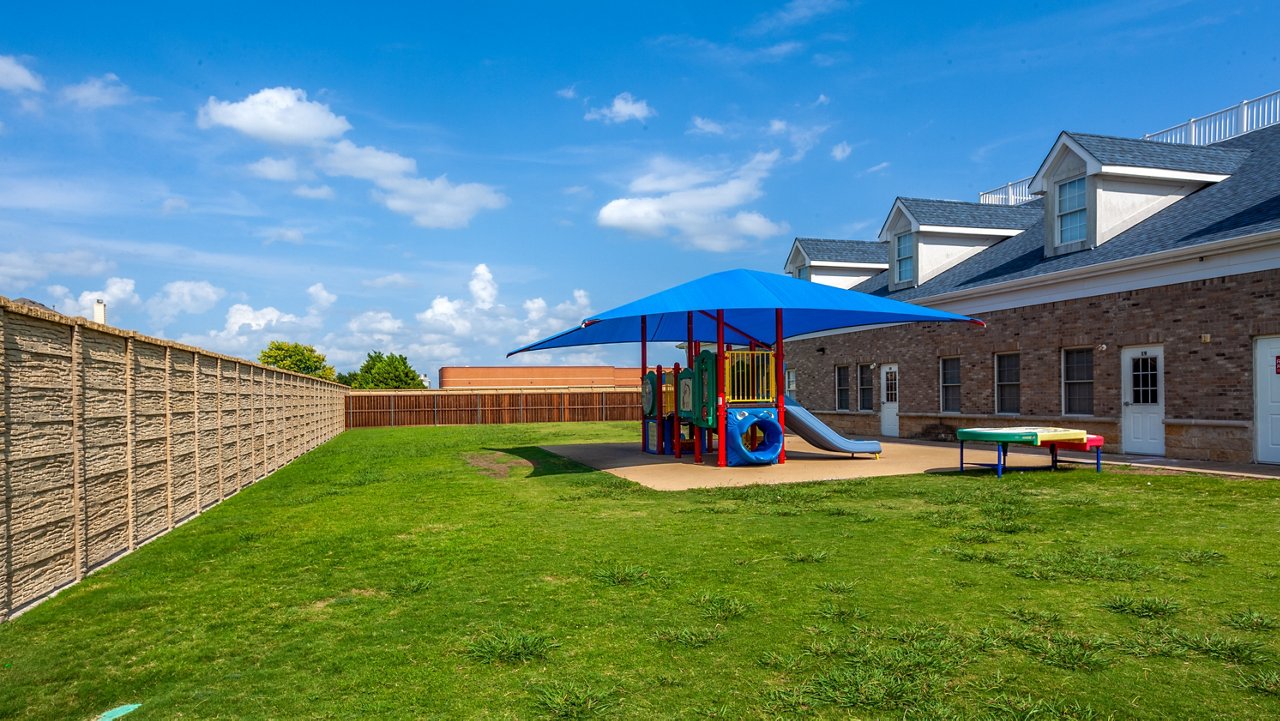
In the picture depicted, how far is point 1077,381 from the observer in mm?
16469

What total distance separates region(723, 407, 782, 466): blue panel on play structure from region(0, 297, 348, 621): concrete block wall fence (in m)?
8.09

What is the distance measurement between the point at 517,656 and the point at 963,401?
1738 cm

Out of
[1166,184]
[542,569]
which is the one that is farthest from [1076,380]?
[542,569]

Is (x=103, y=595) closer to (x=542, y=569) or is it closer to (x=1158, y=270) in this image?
(x=542, y=569)

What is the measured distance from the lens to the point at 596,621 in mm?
4891

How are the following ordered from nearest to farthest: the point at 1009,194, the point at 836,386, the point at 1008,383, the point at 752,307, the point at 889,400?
1. the point at 752,307
2. the point at 1008,383
3. the point at 889,400
4. the point at 836,386
5. the point at 1009,194

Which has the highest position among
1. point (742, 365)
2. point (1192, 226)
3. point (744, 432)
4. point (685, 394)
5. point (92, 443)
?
point (1192, 226)

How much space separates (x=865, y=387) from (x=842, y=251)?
5889mm

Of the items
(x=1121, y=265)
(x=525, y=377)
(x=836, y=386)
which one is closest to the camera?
(x=1121, y=265)

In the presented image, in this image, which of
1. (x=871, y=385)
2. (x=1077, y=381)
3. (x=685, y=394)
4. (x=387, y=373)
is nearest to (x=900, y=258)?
(x=871, y=385)

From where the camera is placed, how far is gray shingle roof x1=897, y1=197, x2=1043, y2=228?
22.3m

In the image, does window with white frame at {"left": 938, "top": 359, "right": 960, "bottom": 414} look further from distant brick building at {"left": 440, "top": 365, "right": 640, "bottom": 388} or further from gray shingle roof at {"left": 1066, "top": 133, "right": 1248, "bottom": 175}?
distant brick building at {"left": 440, "top": 365, "right": 640, "bottom": 388}

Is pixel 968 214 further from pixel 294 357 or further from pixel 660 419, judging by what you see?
pixel 294 357

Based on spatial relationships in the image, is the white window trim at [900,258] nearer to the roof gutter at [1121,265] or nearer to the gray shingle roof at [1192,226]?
the gray shingle roof at [1192,226]
